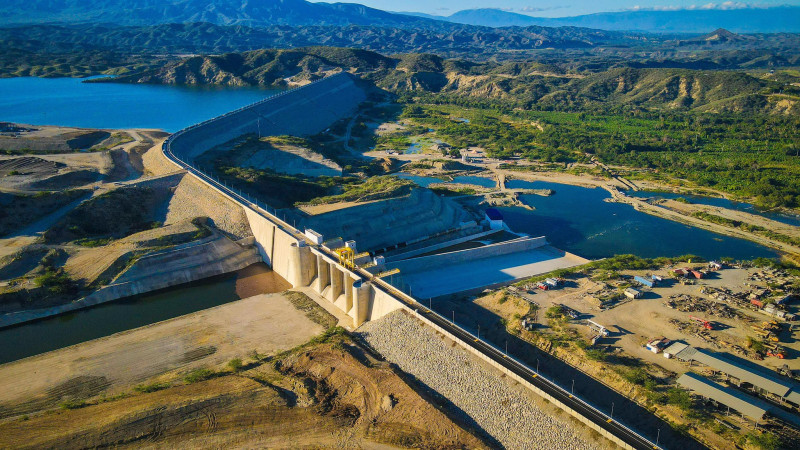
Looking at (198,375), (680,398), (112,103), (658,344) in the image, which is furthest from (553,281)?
(112,103)

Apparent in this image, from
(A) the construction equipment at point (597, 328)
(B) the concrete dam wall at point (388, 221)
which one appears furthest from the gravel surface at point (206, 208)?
(A) the construction equipment at point (597, 328)

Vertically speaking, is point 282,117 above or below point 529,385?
below

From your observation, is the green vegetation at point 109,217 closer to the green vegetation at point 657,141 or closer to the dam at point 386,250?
the dam at point 386,250

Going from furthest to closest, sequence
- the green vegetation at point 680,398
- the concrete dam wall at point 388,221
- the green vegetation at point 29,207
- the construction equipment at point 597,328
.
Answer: the concrete dam wall at point 388,221
the green vegetation at point 29,207
the construction equipment at point 597,328
the green vegetation at point 680,398

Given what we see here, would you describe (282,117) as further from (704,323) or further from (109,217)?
(704,323)

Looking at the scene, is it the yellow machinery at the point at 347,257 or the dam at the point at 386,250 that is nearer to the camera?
the dam at the point at 386,250
